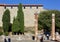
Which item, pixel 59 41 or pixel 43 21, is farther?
pixel 43 21

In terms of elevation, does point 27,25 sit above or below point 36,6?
below

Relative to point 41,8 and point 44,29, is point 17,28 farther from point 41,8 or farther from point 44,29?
point 41,8

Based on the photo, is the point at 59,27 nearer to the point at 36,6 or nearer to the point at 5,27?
the point at 5,27

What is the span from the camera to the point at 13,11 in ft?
116

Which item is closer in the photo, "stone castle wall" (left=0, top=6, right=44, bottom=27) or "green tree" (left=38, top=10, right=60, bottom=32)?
"green tree" (left=38, top=10, right=60, bottom=32)

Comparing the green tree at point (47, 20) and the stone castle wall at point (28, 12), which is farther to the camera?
the stone castle wall at point (28, 12)

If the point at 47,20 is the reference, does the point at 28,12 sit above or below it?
above

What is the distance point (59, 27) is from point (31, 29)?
6.41 metres

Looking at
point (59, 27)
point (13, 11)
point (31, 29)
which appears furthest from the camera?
point (13, 11)

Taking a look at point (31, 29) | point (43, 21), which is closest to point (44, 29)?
point (43, 21)

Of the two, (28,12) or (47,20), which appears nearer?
(47,20)

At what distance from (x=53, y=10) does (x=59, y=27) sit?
2.47m

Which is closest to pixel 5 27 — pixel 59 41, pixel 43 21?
pixel 43 21

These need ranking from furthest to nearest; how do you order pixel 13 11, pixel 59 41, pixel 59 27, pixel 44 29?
pixel 13 11 < pixel 44 29 < pixel 59 27 < pixel 59 41
